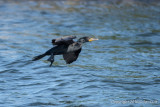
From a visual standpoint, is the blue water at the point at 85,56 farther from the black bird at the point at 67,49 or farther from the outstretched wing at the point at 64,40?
the outstretched wing at the point at 64,40

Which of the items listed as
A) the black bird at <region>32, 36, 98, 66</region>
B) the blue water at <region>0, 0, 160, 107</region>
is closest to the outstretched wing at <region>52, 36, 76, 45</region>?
the black bird at <region>32, 36, 98, 66</region>

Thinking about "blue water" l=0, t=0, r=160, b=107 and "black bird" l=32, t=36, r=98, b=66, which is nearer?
"black bird" l=32, t=36, r=98, b=66

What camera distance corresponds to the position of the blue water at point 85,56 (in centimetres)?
853

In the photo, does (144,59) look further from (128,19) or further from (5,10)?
(5,10)

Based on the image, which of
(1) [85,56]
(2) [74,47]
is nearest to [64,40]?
(2) [74,47]

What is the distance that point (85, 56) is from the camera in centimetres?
1266

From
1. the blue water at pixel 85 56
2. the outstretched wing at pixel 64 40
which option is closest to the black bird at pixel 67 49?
the outstretched wing at pixel 64 40

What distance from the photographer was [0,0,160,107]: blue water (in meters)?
8.53

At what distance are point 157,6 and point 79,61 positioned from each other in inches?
467

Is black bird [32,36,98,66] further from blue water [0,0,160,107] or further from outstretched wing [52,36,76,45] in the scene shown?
blue water [0,0,160,107]

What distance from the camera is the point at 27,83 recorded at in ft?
31.6

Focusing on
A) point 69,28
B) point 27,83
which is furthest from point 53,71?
point 69,28

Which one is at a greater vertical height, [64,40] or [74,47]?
[64,40]

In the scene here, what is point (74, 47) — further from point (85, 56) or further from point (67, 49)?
point (85, 56)
